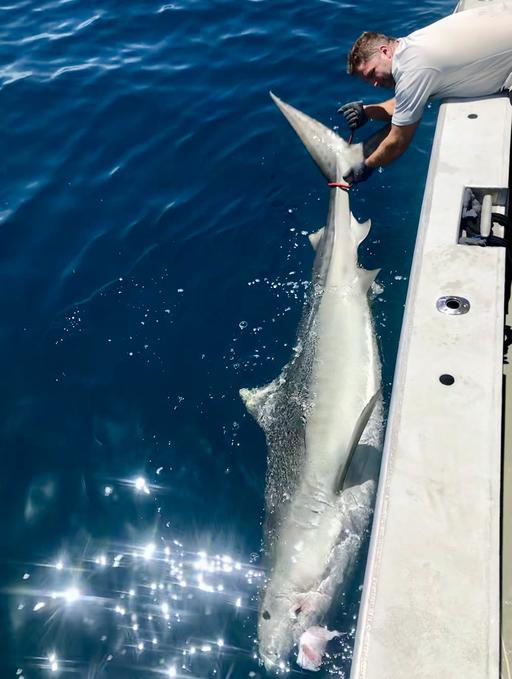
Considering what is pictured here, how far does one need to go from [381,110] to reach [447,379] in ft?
14.1

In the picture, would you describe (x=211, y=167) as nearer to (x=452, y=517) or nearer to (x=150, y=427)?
(x=150, y=427)

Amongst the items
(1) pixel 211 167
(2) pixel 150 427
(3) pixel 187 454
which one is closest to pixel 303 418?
(3) pixel 187 454

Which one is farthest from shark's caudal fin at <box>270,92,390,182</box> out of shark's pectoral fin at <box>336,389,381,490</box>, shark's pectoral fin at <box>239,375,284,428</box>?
shark's pectoral fin at <box>336,389,381,490</box>

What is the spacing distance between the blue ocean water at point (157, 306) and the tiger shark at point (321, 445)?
0.46 ft

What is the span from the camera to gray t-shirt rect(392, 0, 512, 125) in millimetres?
4922

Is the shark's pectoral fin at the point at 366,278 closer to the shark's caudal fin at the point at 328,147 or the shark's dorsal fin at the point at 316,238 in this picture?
the shark's dorsal fin at the point at 316,238

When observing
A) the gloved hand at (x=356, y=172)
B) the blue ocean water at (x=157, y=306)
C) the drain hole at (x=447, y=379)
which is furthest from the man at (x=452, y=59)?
the drain hole at (x=447, y=379)

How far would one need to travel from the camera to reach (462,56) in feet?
16.2

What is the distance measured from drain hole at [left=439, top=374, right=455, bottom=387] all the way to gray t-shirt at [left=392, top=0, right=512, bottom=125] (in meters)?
2.89

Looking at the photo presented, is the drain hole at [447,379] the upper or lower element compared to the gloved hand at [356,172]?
lower

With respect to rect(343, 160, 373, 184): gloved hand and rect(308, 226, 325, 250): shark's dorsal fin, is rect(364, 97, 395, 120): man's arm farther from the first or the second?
→ rect(308, 226, 325, 250): shark's dorsal fin

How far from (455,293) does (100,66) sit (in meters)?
8.03

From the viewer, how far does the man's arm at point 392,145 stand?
5.43 metres

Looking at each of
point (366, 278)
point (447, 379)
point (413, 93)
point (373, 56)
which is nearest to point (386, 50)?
point (373, 56)
